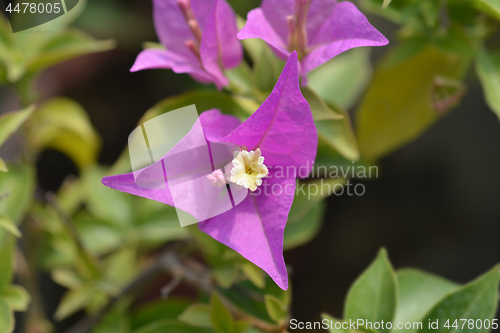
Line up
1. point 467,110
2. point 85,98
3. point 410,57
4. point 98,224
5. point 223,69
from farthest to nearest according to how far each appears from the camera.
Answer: point 85,98 < point 467,110 < point 98,224 < point 410,57 < point 223,69

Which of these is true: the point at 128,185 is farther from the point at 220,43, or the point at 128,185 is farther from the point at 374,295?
the point at 374,295

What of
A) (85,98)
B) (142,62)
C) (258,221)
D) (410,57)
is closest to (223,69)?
(142,62)

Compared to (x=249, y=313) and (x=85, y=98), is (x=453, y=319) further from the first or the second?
(x=85, y=98)

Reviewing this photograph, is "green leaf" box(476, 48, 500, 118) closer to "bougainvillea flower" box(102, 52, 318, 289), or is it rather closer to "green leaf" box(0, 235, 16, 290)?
"bougainvillea flower" box(102, 52, 318, 289)

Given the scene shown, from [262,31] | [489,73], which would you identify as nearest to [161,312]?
[262,31]

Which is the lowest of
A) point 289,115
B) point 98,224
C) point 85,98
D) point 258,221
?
point 85,98

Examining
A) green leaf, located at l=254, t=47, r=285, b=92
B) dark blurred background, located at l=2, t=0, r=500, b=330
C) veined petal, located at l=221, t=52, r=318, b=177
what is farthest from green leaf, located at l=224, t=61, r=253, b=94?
dark blurred background, located at l=2, t=0, r=500, b=330
